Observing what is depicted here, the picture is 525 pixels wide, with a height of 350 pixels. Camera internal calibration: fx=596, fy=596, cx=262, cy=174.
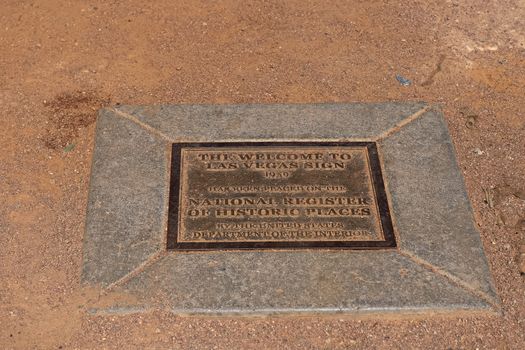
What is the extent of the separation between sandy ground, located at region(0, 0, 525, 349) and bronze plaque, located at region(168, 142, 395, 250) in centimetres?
48

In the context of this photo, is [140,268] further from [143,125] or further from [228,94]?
[228,94]

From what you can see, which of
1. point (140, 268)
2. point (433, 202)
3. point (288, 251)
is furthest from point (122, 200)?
point (433, 202)

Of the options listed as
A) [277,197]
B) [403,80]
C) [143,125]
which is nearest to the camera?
[277,197]

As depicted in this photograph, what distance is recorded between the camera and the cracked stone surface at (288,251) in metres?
3.19

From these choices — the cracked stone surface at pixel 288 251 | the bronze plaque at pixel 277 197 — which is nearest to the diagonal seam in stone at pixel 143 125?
the cracked stone surface at pixel 288 251

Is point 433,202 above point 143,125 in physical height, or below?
below

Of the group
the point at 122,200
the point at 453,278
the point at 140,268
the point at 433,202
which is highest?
the point at 122,200

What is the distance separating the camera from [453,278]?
3.29 m

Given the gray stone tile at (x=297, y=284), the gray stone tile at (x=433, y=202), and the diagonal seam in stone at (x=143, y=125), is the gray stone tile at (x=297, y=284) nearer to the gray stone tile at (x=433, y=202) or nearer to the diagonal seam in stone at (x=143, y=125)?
the gray stone tile at (x=433, y=202)

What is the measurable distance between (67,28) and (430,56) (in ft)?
9.48

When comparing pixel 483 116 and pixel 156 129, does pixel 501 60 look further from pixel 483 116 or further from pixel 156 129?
pixel 156 129

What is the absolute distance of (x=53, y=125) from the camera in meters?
4.07

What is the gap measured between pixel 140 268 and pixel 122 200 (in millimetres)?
497

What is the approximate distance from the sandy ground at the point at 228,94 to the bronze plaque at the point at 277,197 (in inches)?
18.9
